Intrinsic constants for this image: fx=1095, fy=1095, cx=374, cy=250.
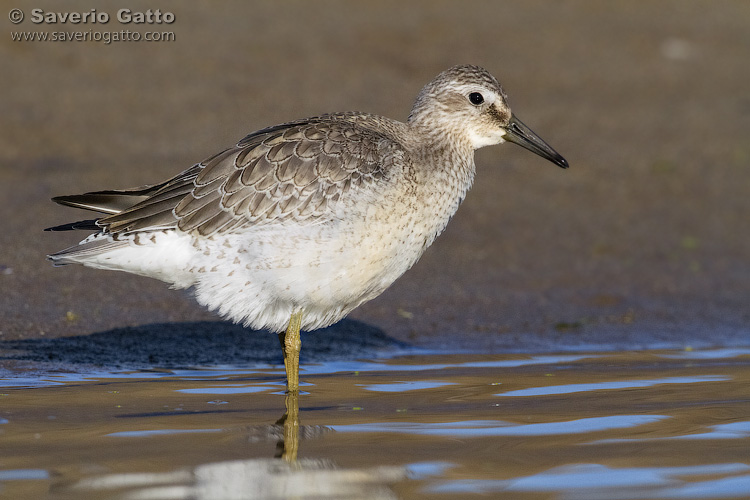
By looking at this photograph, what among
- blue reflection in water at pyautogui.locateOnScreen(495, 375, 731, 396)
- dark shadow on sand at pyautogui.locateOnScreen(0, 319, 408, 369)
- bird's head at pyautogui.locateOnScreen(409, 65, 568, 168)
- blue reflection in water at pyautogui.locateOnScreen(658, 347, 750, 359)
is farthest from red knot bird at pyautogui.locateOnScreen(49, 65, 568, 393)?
blue reflection in water at pyautogui.locateOnScreen(658, 347, 750, 359)

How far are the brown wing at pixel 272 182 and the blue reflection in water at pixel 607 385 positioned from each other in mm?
1683

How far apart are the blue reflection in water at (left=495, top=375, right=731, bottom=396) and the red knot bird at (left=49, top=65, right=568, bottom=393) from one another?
1161mm

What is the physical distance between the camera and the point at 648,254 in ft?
35.9

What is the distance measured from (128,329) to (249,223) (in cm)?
200

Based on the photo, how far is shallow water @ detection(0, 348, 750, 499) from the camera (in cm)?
497

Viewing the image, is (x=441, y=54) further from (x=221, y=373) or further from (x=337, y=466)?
(x=337, y=466)

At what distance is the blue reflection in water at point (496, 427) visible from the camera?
589 cm

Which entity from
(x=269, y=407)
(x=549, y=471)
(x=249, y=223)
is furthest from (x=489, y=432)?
(x=249, y=223)

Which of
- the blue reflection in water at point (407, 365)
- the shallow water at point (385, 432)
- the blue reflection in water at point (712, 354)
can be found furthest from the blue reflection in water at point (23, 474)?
the blue reflection in water at point (712, 354)

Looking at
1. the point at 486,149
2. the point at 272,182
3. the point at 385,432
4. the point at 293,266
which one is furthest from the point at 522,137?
the point at 486,149

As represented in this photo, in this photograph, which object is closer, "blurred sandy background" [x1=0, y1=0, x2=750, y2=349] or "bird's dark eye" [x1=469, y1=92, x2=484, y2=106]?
"bird's dark eye" [x1=469, y1=92, x2=484, y2=106]

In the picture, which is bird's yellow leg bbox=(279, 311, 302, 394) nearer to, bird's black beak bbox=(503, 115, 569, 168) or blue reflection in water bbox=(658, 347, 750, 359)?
bird's black beak bbox=(503, 115, 569, 168)

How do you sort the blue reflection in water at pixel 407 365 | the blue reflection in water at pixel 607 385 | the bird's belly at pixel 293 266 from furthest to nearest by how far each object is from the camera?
the blue reflection in water at pixel 407 365 < the blue reflection in water at pixel 607 385 < the bird's belly at pixel 293 266

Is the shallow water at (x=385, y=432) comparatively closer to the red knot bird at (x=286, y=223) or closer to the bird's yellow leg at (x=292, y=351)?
the bird's yellow leg at (x=292, y=351)
